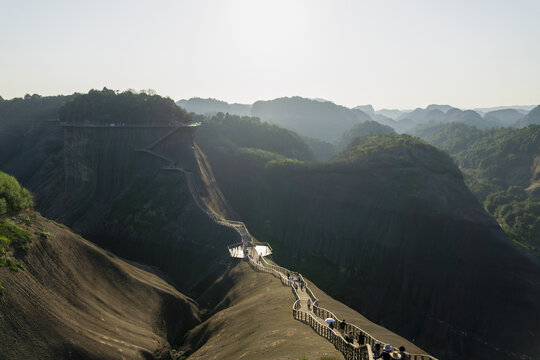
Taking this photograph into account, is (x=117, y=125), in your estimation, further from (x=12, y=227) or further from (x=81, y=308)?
(x=81, y=308)

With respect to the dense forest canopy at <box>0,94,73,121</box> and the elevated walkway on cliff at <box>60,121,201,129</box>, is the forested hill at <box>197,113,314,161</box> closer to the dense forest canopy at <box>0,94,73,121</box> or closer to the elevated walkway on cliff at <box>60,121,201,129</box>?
the elevated walkway on cliff at <box>60,121,201,129</box>

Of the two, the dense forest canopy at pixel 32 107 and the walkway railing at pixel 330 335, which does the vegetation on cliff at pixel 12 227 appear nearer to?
the walkway railing at pixel 330 335

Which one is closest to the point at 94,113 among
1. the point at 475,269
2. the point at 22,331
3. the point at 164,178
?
the point at 164,178

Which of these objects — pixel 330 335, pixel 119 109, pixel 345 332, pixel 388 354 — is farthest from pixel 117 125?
pixel 388 354

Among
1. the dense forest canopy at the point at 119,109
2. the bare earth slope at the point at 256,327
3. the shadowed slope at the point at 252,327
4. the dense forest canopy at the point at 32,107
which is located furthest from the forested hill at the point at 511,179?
the dense forest canopy at the point at 32,107

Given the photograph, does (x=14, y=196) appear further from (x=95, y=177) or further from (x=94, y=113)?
(x=94, y=113)

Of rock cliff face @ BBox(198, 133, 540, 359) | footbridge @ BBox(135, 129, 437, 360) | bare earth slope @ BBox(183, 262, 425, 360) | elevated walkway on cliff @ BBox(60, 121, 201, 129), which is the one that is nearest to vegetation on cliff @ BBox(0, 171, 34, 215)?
bare earth slope @ BBox(183, 262, 425, 360)
